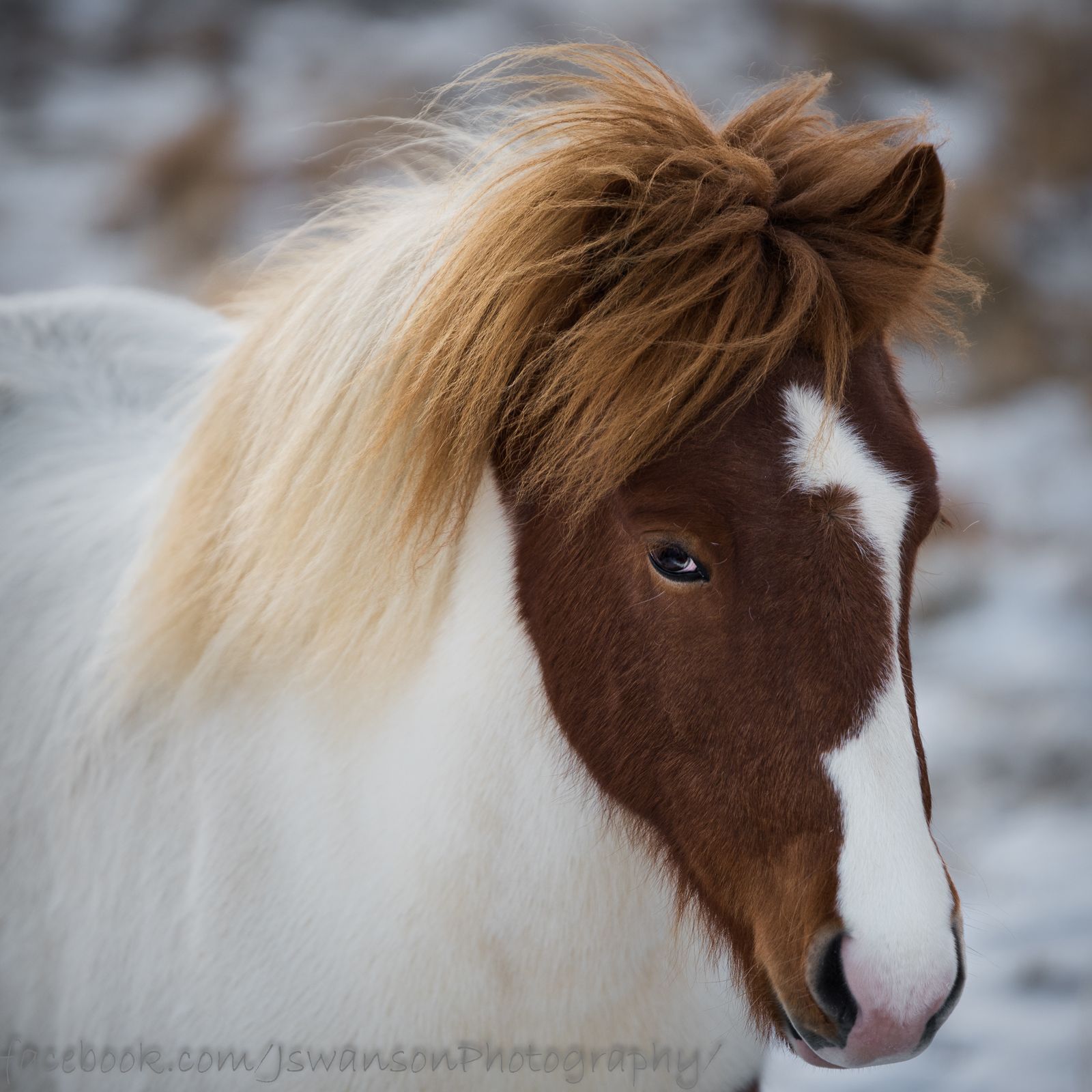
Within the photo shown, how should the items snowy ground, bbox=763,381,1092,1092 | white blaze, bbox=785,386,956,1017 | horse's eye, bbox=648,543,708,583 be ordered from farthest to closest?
snowy ground, bbox=763,381,1092,1092 < horse's eye, bbox=648,543,708,583 < white blaze, bbox=785,386,956,1017

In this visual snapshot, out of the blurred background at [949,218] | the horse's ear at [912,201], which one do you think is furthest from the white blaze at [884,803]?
the blurred background at [949,218]

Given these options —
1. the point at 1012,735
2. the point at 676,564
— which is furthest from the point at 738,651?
the point at 1012,735

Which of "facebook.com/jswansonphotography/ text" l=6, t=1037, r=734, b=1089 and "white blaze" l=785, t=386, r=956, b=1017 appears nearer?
"white blaze" l=785, t=386, r=956, b=1017

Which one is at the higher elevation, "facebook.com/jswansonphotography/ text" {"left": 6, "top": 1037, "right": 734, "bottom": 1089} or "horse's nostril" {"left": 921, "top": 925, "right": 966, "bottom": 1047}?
"horse's nostril" {"left": 921, "top": 925, "right": 966, "bottom": 1047}

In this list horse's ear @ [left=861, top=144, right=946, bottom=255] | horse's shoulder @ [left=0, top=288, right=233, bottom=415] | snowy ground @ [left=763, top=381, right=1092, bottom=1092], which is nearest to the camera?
horse's ear @ [left=861, top=144, right=946, bottom=255]

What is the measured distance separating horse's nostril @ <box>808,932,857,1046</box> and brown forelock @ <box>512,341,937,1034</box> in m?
0.02

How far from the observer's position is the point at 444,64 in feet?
25.4

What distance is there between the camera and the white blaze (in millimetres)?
931

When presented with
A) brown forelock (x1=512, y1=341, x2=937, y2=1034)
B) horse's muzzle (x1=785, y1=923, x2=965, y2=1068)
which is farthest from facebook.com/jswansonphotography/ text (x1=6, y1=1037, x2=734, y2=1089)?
horse's muzzle (x1=785, y1=923, x2=965, y2=1068)

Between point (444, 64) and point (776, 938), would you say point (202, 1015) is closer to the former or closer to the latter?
point (776, 938)

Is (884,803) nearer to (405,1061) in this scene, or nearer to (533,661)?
(533,661)

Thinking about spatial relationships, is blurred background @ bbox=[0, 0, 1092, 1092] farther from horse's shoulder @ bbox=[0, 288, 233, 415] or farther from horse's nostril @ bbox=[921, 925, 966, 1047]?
horse's nostril @ bbox=[921, 925, 966, 1047]

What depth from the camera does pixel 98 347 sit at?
1944 mm

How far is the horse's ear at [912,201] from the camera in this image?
3.77 ft
